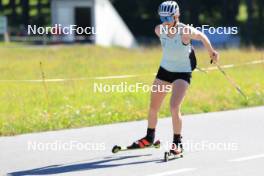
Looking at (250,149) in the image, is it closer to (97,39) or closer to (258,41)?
(97,39)

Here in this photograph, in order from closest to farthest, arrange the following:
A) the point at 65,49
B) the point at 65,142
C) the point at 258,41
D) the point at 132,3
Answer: the point at 65,142 < the point at 65,49 < the point at 258,41 < the point at 132,3

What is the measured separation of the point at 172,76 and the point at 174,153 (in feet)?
3.12

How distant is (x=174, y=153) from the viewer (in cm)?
887

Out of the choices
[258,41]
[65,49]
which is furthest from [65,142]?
[258,41]

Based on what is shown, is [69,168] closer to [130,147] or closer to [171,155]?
[130,147]

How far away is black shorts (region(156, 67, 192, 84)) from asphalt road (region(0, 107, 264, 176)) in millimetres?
962

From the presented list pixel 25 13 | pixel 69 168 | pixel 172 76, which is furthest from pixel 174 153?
pixel 25 13

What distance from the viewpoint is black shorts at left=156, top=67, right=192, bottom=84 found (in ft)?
29.5

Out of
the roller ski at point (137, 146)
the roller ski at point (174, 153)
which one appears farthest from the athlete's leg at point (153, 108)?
the roller ski at point (174, 153)

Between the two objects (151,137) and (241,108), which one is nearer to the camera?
(151,137)

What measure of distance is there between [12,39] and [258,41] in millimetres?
19912

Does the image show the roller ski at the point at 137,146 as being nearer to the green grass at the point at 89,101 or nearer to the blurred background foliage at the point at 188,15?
the green grass at the point at 89,101

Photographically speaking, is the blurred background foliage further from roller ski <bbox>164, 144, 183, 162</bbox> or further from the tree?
roller ski <bbox>164, 144, 183, 162</bbox>

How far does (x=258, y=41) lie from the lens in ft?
189
